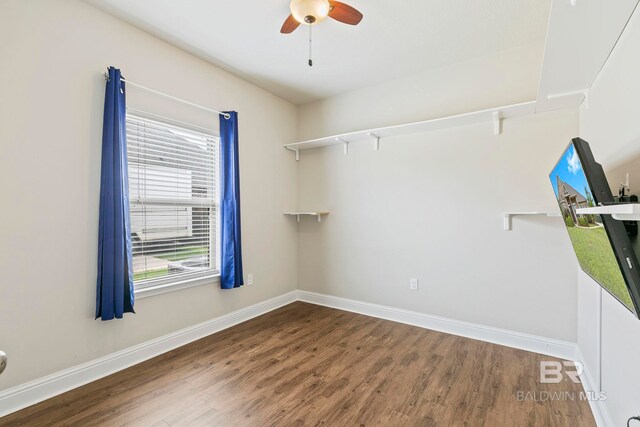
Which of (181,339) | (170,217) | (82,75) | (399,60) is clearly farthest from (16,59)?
(399,60)

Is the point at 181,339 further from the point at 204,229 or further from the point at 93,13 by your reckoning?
the point at 93,13

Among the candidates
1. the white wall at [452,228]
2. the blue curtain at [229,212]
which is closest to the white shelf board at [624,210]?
the white wall at [452,228]

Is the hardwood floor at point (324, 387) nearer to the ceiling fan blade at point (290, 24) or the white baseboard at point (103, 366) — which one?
the white baseboard at point (103, 366)

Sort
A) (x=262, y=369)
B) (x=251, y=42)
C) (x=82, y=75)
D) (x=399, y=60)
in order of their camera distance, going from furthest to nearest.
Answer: (x=399, y=60) → (x=251, y=42) → (x=262, y=369) → (x=82, y=75)

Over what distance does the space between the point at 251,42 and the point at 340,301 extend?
9.91ft

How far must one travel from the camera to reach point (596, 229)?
1.20 m

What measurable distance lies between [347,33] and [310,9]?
73 cm

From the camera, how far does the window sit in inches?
101

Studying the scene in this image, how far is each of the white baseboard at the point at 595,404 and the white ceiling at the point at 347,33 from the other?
2.65m

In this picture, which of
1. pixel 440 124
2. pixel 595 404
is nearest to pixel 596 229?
pixel 595 404

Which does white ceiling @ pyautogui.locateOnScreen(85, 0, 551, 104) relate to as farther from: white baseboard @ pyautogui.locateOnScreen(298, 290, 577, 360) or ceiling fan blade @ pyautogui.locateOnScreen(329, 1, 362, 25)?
white baseboard @ pyautogui.locateOnScreen(298, 290, 577, 360)

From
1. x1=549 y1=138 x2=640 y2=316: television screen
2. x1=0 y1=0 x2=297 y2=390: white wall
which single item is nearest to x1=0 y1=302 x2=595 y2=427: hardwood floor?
x1=0 y1=0 x2=297 y2=390: white wall

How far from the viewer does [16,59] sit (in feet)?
6.30

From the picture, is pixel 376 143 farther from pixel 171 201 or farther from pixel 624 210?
pixel 624 210
